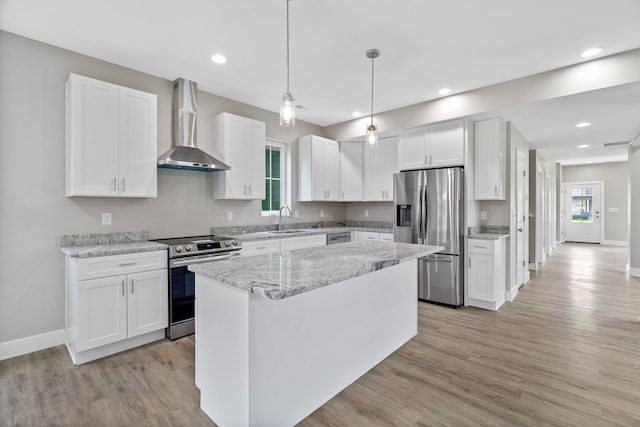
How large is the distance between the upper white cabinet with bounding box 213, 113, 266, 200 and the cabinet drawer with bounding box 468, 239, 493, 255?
2.84m

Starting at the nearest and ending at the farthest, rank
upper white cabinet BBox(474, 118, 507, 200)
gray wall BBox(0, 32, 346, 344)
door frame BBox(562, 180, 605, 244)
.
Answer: gray wall BBox(0, 32, 346, 344)
upper white cabinet BBox(474, 118, 507, 200)
door frame BBox(562, 180, 605, 244)

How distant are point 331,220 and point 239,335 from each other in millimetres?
4264

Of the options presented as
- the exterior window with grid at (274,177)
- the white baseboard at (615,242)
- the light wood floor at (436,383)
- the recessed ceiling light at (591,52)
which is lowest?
the light wood floor at (436,383)

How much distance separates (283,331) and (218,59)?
2723 millimetres

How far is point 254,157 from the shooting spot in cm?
411

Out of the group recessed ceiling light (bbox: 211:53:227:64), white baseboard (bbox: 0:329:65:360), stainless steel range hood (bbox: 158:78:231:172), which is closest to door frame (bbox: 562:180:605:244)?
stainless steel range hood (bbox: 158:78:231:172)

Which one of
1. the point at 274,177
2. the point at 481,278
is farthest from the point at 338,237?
the point at 481,278

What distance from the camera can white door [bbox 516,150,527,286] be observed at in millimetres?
4586

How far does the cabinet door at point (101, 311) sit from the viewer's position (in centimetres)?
251

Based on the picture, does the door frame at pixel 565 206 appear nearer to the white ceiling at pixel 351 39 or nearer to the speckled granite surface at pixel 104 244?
the white ceiling at pixel 351 39

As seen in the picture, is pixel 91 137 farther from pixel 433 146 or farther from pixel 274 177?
pixel 433 146

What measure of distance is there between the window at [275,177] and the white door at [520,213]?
3511mm

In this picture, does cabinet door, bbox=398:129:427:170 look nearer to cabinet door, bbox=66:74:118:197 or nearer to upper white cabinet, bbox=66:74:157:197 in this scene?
upper white cabinet, bbox=66:74:157:197

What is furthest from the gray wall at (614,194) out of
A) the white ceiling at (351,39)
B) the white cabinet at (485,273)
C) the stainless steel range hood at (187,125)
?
the stainless steel range hood at (187,125)
